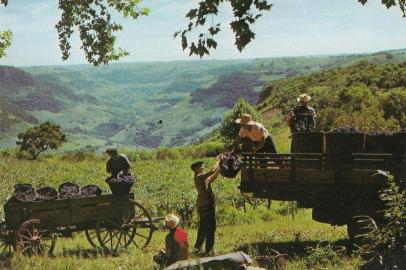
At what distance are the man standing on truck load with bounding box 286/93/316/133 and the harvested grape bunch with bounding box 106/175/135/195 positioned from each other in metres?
4.28

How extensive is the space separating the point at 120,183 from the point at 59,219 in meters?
1.72

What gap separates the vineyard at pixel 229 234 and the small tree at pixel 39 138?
50.6m

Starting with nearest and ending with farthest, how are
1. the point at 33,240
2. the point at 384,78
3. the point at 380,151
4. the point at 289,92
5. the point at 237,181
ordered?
the point at 380,151
the point at 33,240
the point at 237,181
the point at 384,78
the point at 289,92

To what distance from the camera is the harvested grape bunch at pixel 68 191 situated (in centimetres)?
1396

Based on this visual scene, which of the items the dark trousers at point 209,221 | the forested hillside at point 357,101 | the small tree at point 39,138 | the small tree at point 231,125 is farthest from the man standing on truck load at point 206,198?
the small tree at point 39,138

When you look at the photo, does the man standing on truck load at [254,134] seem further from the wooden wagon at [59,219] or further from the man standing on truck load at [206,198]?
the wooden wagon at [59,219]

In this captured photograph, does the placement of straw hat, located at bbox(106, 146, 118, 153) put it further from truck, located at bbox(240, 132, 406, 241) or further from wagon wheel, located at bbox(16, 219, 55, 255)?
truck, located at bbox(240, 132, 406, 241)

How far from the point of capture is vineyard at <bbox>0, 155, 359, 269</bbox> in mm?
11375

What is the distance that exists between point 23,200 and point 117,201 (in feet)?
7.68

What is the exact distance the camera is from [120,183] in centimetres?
1425

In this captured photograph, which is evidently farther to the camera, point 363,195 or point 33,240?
point 33,240

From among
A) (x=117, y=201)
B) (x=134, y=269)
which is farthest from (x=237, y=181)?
(x=134, y=269)

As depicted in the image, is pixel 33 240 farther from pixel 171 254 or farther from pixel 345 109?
pixel 345 109

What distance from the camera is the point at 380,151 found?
12156mm
